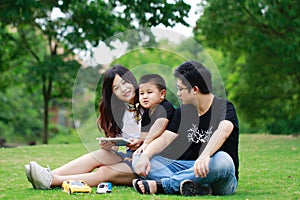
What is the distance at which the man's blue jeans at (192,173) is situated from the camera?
457cm

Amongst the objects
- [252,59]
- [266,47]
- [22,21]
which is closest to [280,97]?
[252,59]

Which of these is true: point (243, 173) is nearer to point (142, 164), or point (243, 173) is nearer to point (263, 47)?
point (142, 164)

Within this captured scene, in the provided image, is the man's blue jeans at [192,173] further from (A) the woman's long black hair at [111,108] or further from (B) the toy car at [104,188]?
(A) the woman's long black hair at [111,108]

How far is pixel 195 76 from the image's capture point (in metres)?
4.70

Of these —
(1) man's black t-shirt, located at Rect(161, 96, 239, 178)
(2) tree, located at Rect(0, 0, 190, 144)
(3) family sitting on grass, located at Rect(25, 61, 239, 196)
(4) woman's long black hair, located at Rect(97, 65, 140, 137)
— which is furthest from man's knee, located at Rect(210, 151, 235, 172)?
(2) tree, located at Rect(0, 0, 190, 144)

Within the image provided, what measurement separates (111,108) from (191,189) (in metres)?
0.99

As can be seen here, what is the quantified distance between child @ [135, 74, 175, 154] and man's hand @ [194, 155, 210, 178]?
49 centimetres

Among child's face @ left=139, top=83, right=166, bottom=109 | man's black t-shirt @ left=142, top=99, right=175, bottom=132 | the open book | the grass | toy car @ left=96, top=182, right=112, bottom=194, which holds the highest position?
child's face @ left=139, top=83, right=166, bottom=109

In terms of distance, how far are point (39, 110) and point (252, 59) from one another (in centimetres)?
1613

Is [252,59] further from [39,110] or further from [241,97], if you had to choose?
[39,110]

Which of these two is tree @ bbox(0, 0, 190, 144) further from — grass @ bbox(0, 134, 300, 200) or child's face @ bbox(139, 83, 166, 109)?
child's face @ bbox(139, 83, 166, 109)

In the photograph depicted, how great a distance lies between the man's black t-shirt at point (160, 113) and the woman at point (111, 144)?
0.08m

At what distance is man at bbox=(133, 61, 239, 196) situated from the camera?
4617 millimetres

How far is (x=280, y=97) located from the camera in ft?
64.2
